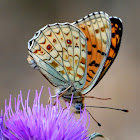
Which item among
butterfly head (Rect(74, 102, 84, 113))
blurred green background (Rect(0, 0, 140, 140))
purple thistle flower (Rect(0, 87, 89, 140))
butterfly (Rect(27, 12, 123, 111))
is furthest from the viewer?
blurred green background (Rect(0, 0, 140, 140))

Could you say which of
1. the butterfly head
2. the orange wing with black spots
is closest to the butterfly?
the orange wing with black spots

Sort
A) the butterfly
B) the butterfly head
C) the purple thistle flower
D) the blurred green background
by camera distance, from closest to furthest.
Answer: the purple thistle flower < the butterfly head < the butterfly < the blurred green background

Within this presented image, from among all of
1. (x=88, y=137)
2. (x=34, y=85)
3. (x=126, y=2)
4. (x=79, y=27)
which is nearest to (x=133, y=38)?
(x=126, y=2)

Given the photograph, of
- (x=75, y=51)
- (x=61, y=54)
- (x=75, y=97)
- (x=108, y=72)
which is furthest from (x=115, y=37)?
(x=108, y=72)

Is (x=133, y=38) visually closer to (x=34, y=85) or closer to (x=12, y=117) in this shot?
(x=34, y=85)

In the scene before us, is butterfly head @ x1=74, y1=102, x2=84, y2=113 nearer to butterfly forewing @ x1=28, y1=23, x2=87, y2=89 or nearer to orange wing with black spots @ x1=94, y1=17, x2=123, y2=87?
butterfly forewing @ x1=28, y1=23, x2=87, y2=89

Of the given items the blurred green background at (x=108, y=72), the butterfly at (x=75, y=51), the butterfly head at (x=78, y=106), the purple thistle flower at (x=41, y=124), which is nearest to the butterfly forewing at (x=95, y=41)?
the butterfly at (x=75, y=51)
